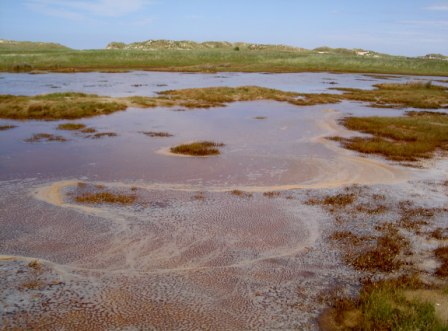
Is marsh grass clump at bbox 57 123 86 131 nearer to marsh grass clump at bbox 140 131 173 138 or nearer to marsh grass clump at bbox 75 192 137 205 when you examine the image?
marsh grass clump at bbox 140 131 173 138

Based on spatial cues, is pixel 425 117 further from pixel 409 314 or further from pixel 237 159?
pixel 409 314

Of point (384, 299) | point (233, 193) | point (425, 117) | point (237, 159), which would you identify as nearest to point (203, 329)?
point (384, 299)

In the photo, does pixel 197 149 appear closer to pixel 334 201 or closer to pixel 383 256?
pixel 334 201

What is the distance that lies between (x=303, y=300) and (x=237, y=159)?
12701 mm

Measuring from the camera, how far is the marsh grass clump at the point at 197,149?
22.5 meters

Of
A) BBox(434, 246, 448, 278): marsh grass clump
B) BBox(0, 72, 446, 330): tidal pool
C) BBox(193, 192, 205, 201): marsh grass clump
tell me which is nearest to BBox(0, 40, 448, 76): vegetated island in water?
BBox(0, 72, 446, 330): tidal pool

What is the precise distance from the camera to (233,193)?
637 inches

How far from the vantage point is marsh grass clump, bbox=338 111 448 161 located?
23734 mm

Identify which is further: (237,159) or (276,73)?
(276,73)

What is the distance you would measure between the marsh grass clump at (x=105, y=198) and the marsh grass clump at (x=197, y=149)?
7325 millimetres

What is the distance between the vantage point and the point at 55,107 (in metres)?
34.7

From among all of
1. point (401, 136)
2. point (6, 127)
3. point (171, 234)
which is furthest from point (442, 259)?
point (6, 127)

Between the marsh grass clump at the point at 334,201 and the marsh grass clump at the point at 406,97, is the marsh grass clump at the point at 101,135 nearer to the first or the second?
the marsh grass clump at the point at 334,201

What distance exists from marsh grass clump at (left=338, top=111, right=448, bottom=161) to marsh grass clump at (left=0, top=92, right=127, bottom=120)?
1996cm
